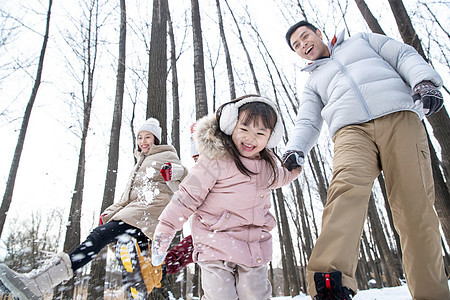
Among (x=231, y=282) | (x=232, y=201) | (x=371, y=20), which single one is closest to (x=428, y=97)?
(x=232, y=201)

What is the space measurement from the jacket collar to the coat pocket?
1434 mm

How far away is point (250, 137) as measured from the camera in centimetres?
189

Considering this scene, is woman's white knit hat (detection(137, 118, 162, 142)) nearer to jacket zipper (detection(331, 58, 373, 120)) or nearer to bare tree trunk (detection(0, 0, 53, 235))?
jacket zipper (detection(331, 58, 373, 120))

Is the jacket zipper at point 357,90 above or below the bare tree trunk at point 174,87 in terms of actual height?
below

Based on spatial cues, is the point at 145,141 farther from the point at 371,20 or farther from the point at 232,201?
the point at 371,20

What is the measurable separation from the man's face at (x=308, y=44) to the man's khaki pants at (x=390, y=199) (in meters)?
0.90

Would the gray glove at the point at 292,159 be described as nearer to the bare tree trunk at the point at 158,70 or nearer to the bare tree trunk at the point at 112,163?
the bare tree trunk at the point at 158,70

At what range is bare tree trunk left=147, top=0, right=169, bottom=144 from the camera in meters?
4.14

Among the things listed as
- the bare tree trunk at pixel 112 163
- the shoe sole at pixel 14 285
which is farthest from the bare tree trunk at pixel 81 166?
the shoe sole at pixel 14 285

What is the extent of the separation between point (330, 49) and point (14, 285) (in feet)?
9.69

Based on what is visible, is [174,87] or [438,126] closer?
[438,126]

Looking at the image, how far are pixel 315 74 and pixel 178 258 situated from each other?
2.05 meters

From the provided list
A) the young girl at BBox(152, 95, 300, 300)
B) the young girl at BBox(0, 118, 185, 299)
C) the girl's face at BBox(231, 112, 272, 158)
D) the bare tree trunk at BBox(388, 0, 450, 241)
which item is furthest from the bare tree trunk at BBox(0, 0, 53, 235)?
the bare tree trunk at BBox(388, 0, 450, 241)

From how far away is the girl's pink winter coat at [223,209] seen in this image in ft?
5.41
